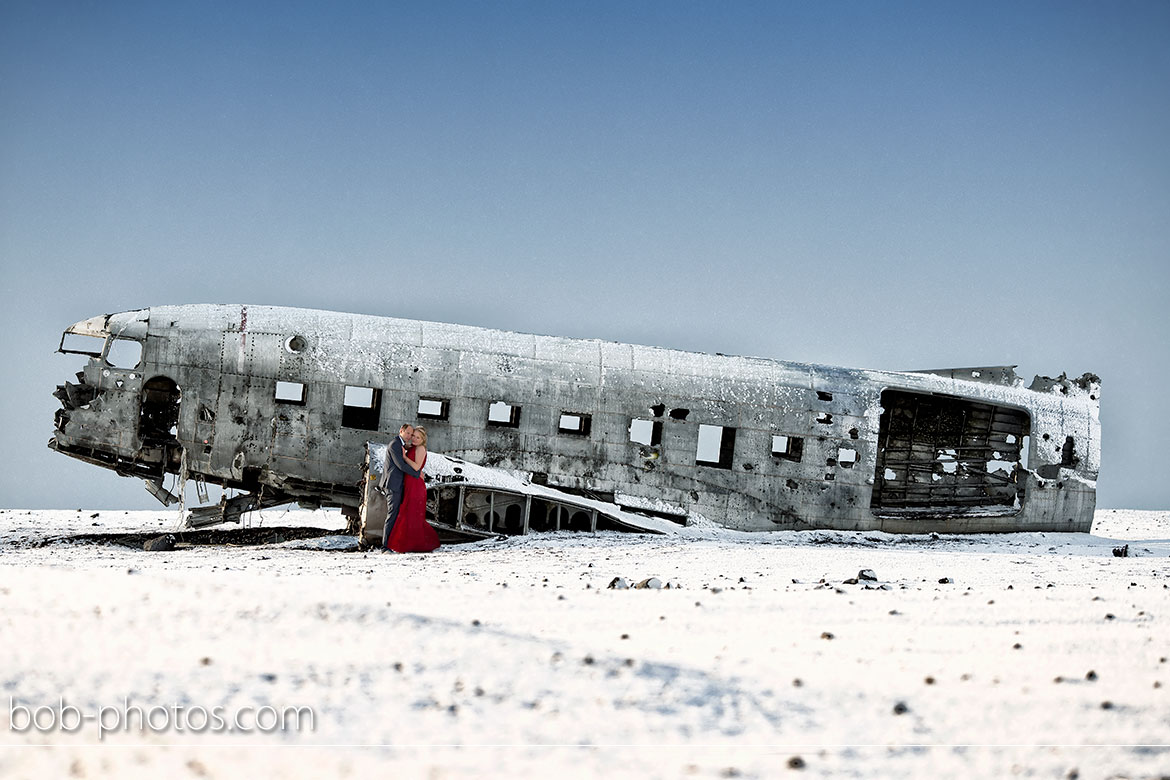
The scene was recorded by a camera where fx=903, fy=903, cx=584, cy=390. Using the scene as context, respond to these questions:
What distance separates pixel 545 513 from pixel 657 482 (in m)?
2.08

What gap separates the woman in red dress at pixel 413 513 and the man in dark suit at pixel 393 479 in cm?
5

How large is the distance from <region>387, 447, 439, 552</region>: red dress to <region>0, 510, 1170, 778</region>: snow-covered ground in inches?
198

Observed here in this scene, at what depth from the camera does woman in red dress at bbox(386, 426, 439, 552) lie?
1209 centimetres

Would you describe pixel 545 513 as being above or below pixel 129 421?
below

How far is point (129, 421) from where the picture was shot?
13.7 meters

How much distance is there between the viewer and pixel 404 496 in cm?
1217

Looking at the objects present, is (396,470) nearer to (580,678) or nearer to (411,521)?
(411,521)

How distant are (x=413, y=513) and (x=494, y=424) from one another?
284cm

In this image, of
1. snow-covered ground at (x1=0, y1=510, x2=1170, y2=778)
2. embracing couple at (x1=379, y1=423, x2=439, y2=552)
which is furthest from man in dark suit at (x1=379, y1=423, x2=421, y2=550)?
snow-covered ground at (x1=0, y1=510, x2=1170, y2=778)

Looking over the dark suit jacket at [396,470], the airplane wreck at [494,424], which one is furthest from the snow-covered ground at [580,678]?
the airplane wreck at [494,424]

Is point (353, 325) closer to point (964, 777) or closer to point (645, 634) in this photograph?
point (645, 634)

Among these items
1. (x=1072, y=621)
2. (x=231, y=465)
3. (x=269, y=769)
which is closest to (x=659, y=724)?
(x=269, y=769)

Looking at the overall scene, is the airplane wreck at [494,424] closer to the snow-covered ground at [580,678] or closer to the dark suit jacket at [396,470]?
the dark suit jacket at [396,470]

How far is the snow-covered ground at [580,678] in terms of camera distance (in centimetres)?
320
